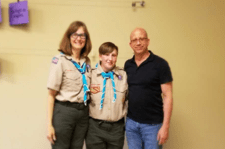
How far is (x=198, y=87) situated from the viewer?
1.99m

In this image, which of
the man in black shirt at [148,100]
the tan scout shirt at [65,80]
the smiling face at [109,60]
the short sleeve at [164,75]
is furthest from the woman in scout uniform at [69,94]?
the short sleeve at [164,75]

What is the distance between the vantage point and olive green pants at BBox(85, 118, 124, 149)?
4.58 feet

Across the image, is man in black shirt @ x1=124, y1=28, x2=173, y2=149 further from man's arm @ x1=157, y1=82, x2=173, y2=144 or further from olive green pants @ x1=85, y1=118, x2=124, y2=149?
olive green pants @ x1=85, y1=118, x2=124, y2=149

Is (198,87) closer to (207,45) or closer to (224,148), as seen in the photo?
(207,45)

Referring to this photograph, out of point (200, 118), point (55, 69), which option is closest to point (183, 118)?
point (200, 118)

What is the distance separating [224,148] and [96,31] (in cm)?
181

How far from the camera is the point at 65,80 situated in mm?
1303

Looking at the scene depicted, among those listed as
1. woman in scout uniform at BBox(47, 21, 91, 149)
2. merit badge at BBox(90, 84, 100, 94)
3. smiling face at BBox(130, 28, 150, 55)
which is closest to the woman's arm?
woman in scout uniform at BBox(47, 21, 91, 149)

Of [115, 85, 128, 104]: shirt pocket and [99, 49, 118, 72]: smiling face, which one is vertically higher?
[99, 49, 118, 72]: smiling face

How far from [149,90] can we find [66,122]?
63 centimetres

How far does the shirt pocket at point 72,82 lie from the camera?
4.27 ft

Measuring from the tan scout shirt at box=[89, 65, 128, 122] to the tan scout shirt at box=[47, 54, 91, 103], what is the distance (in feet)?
0.42

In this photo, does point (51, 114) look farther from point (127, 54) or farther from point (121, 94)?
point (127, 54)

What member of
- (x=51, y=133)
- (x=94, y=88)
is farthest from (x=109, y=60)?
(x=51, y=133)
